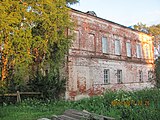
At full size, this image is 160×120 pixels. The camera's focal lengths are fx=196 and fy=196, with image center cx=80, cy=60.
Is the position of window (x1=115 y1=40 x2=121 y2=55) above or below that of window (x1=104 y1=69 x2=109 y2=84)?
above

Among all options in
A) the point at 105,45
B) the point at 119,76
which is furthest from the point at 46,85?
the point at 119,76

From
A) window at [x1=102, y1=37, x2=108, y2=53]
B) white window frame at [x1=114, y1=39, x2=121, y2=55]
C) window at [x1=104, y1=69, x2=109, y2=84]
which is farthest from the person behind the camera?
white window frame at [x1=114, y1=39, x2=121, y2=55]

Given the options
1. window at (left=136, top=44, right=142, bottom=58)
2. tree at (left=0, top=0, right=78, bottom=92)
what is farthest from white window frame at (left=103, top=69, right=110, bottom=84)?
window at (left=136, top=44, right=142, bottom=58)

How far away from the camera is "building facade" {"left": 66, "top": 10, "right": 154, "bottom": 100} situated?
17.1 metres

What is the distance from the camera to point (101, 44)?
20.0m

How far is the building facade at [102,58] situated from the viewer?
17062 mm

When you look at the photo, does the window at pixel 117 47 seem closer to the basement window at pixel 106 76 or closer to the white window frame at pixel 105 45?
the white window frame at pixel 105 45

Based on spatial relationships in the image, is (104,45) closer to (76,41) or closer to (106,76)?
Result: (106,76)

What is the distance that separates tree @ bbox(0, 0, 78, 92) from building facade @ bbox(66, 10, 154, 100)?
1.66 meters

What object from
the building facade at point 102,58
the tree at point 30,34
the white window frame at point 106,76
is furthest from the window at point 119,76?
the tree at point 30,34

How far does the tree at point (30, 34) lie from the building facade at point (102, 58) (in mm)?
1659

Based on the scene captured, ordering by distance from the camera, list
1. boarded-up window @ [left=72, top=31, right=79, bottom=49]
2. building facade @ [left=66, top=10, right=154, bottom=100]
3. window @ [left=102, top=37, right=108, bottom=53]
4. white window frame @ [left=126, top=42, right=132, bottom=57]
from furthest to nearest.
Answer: white window frame @ [left=126, top=42, right=132, bottom=57] → window @ [left=102, top=37, right=108, bottom=53] → boarded-up window @ [left=72, top=31, right=79, bottom=49] → building facade @ [left=66, top=10, right=154, bottom=100]

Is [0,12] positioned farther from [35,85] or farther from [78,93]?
[78,93]

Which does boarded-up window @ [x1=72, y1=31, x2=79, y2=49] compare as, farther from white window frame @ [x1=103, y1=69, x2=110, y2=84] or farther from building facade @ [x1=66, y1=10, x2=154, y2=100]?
white window frame @ [x1=103, y1=69, x2=110, y2=84]
